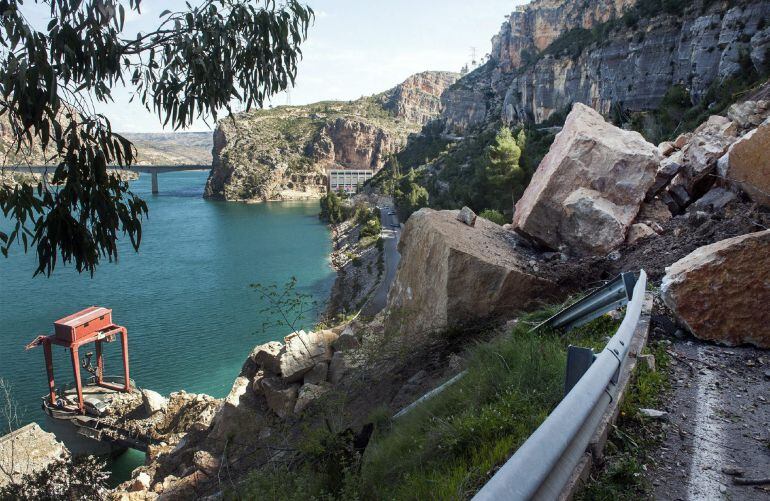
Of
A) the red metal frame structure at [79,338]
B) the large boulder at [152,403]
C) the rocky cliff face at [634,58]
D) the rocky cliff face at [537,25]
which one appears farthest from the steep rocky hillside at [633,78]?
the red metal frame structure at [79,338]

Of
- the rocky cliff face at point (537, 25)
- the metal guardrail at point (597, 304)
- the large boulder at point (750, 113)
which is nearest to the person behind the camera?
the metal guardrail at point (597, 304)

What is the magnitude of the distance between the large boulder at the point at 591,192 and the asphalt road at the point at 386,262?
445 cm

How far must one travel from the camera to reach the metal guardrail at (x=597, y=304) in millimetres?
3359

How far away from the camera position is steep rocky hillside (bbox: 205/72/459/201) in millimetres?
96812

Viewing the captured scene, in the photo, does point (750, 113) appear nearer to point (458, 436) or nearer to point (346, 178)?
point (458, 436)

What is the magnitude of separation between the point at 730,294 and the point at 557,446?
3.14 meters

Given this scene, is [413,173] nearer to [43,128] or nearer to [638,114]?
[638,114]

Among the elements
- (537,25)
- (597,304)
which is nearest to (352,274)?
(597,304)

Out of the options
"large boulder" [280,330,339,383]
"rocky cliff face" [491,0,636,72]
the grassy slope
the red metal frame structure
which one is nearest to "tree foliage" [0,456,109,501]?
the grassy slope

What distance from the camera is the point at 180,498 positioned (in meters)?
7.41

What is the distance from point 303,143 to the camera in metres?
120

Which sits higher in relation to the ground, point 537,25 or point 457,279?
point 537,25

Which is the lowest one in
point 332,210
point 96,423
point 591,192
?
point 96,423

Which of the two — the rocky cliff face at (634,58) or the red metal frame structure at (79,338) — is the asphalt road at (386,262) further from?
the rocky cliff face at (634,58)
